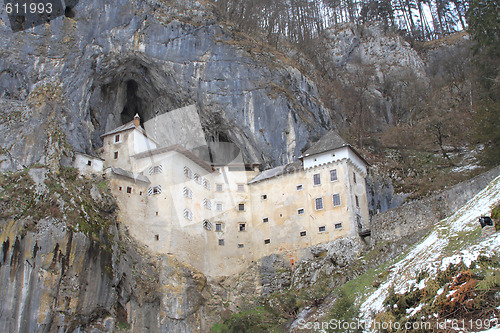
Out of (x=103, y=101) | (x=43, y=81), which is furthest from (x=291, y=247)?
(x=43, y=81)

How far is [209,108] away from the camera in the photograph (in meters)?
48.2

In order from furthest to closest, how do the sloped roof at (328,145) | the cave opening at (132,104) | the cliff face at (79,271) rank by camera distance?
the cave opening at (132,104) → the sloped roof at (328,145) → the cliff face at (79,271)

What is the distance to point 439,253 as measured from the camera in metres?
23.0

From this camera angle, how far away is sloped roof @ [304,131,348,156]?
42.0 metres

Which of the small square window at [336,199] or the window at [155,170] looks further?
the window at [155,170]

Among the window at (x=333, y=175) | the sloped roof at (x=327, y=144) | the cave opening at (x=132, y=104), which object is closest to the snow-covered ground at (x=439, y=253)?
the window at (x=333, y=175)

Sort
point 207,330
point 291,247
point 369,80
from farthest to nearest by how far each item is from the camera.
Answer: point 369,80
point 291,247
point 207,330

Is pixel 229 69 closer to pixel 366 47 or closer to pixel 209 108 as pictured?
pixel 209 108

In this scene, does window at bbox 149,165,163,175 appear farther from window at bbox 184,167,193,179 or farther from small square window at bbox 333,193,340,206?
small square window at bbox 333,193,340,206

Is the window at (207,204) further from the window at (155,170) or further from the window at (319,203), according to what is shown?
the window at (319,203)

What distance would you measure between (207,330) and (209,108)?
68.8 ft

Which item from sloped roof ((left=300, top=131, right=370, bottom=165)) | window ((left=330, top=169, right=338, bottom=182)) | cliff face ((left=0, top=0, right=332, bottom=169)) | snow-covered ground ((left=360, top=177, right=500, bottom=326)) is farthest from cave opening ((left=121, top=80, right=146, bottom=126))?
snow-covered ground ((left=360, top=177, right=500, bottom=326))

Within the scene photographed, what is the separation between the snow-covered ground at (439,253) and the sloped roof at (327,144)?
15.7 m

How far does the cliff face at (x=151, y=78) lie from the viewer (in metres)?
44.9
